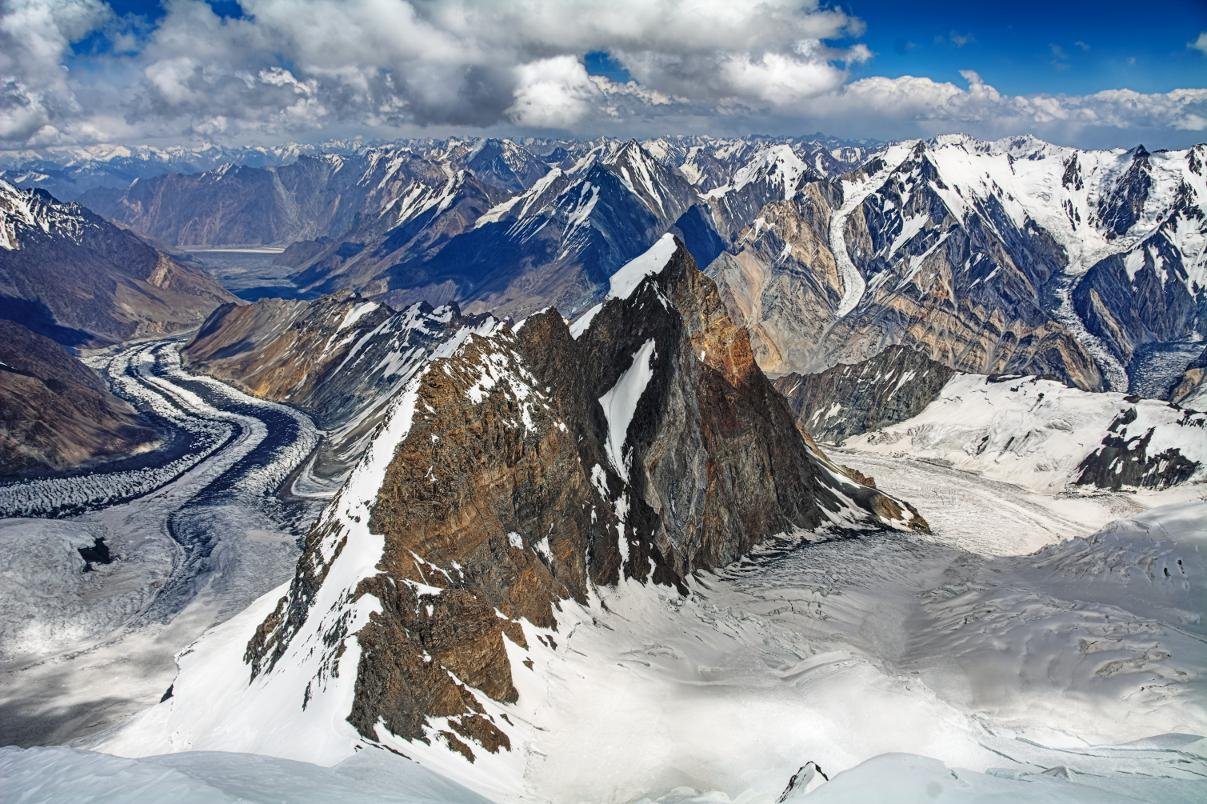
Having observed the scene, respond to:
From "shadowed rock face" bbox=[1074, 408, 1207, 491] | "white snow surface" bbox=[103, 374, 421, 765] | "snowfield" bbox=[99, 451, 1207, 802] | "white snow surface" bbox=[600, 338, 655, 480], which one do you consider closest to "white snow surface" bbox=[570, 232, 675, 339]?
"white snow surface" bbox=[600, 338, 655, 480]

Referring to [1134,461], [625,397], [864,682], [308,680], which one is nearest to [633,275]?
[625,397]

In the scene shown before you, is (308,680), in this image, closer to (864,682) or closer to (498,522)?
(498,522)

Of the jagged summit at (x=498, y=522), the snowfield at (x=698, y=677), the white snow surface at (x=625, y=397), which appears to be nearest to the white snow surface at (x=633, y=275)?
the jagged summit at (x=498, y=522)

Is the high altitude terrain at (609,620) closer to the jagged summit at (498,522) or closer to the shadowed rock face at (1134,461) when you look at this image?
the jagged summit at (498,522)

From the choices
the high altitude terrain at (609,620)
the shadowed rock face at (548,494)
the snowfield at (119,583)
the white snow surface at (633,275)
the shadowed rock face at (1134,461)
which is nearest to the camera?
the high altitude terrain at (609,620)

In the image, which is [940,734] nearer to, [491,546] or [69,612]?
[491,546]

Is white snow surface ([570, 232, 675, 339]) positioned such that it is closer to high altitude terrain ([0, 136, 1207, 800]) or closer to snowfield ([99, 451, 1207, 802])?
high altitude terrain ([0, 136, 1207, 800])

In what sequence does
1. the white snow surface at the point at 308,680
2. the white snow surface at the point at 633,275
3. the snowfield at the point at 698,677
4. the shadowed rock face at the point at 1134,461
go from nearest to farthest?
the snowfield at the point at 698,677 → the white snow surface at the point at 308,680 → the white snow surface at the point at 633,275 → the shadowed rock face at the point at 1134,461

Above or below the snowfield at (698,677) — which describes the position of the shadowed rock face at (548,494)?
above
